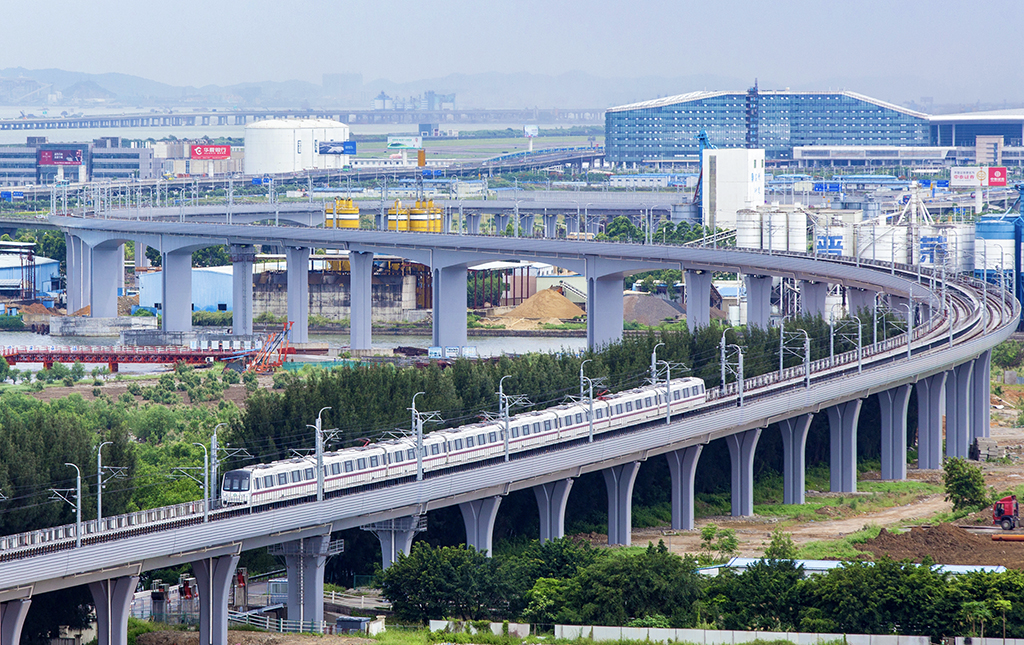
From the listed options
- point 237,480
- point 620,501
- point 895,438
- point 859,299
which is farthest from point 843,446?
point 859,299

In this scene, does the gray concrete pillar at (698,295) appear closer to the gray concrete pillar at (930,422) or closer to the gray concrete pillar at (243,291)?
the gray concrete pillar at (930,422)

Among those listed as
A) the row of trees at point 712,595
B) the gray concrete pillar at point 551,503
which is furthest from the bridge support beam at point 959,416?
the row of trees at point 712,595

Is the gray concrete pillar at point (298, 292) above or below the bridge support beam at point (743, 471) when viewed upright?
above

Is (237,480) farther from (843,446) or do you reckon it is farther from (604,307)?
(604,307)

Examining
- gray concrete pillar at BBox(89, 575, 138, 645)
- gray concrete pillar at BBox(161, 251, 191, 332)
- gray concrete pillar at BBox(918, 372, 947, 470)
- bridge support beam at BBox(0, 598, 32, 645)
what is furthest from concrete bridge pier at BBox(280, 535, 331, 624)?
gray concrete pillar at BBox(161, 251, 191, 332)

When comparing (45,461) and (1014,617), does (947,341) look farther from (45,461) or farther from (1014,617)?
(45,461)

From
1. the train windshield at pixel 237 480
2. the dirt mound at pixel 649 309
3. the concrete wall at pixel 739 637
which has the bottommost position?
the concrete wall at pixel 739 637
